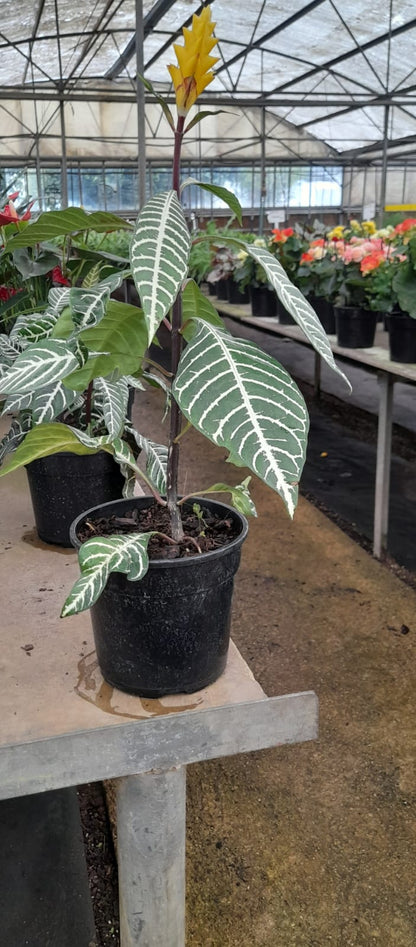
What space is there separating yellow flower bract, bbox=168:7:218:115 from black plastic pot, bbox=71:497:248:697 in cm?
51

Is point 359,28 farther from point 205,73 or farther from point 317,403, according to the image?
point 205,73

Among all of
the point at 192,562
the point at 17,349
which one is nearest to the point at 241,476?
the point at 17,349

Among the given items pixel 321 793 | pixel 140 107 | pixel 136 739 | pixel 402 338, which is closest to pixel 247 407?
pixel 136 739

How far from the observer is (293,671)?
212cm

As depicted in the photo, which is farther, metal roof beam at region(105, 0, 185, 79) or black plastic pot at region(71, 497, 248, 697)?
metal roof beam at region(105, 0, 185, 79)

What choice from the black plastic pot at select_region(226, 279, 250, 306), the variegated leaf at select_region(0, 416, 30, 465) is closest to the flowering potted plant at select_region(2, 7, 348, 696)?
the variegated leaf at select_region(0, 416, 30, 465)

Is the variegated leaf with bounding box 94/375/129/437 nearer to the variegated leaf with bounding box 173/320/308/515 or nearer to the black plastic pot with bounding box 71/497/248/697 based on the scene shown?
the black plastic pot with bounding box 71/497/248/697

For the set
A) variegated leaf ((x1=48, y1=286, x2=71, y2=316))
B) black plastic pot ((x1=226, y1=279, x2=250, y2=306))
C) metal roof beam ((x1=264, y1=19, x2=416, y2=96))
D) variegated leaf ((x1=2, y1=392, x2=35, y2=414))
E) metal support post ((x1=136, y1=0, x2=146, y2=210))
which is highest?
metal roof beam ((x1=264, y1=19, x2=416, y2=96))

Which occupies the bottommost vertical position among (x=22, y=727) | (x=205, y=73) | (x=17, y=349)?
(x=22, y=727)

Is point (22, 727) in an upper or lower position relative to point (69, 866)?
upper

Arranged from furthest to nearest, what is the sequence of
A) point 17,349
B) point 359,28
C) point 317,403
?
point 359,28
point 317,403
point 17,349

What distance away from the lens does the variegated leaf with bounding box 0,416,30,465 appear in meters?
1.41

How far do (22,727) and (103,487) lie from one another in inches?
23.0

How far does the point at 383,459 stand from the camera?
110 inches
